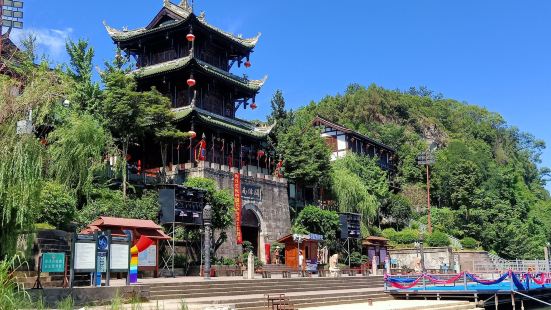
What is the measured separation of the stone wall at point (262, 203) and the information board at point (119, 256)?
13817 mm

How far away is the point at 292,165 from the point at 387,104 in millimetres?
32766

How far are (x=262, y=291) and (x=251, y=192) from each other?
12.6 m

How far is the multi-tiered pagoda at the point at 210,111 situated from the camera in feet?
107

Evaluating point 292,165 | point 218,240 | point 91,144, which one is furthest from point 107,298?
point 292,165

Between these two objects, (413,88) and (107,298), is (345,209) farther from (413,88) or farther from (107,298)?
(413,88)

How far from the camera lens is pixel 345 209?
40.8 m

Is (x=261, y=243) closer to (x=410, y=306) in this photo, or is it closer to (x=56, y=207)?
(x=410, y=306)

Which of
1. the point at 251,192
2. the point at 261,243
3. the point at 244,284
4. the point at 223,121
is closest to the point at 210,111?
the point at 223,121

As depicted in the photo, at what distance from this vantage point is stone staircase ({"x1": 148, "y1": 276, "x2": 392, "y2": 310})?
58.2 feet

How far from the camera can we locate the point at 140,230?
73.0 ft

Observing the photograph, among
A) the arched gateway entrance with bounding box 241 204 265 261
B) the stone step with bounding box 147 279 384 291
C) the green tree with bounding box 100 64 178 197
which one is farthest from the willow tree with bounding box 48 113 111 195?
the arched gateway entrance with bounding box 241 204 265 261

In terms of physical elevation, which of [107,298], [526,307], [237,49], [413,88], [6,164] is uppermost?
[413,88]

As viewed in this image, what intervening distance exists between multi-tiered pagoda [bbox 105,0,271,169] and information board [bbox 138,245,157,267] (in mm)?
10987

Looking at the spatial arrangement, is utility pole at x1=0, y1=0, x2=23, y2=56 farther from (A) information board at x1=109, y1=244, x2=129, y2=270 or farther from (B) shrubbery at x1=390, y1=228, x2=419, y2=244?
(B) shrubbery at x1=390, y1=228, x2=419, y2=244
